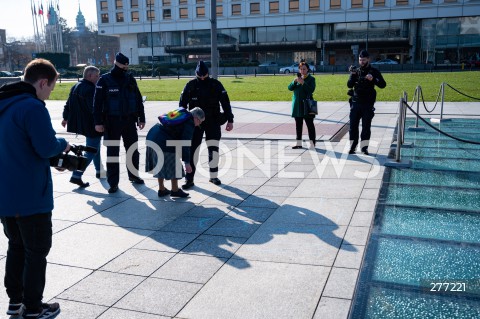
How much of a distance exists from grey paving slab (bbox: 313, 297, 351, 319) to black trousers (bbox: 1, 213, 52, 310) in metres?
1.99

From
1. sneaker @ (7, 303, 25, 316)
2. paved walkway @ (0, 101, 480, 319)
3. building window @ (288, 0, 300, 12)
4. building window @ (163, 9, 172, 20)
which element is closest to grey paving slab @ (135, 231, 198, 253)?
paved walkway @ (0, 101, 480, 319)

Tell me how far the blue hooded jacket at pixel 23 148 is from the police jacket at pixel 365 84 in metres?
6.90

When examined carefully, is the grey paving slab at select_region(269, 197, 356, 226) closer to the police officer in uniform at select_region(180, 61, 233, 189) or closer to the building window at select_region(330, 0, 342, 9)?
the police officer in uniform at select_region(180, 61, 233, 189)

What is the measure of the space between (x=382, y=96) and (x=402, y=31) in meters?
52.9

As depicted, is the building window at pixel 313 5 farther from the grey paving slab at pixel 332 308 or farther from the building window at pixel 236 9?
the grey paving slab at pixel 332 308

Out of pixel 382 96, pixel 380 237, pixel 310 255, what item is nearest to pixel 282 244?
pixel 310 255

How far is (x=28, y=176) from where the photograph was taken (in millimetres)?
3213

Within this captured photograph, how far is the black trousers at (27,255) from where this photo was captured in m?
3.25

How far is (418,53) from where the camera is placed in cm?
6925

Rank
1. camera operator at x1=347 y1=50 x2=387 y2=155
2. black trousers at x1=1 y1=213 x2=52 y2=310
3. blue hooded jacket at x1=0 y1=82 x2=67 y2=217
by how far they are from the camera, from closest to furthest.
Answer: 1. blue hooded jacket at x1=0 y1=82 x2=67 y2=217
2. black trousers at x1=1 y1=213 x2=52 y2=310
3. camera operator at x1=347 y1=50 x2=387 y2=155

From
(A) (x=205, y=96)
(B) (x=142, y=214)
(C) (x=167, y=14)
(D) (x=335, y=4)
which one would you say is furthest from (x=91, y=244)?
(C) (x=167, y=14)

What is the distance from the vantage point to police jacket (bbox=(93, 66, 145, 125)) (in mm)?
6746

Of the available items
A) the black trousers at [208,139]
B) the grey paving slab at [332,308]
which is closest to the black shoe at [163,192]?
the black trousers at [208,139]

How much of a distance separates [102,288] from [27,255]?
0.82 metres
